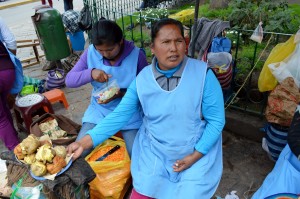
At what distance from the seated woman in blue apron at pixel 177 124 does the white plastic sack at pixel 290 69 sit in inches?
37.7

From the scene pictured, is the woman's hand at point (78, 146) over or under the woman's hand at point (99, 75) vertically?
under

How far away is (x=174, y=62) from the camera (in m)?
1.85

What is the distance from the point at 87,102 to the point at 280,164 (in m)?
3.09

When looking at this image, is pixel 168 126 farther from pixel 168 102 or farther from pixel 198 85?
pixel 198 85

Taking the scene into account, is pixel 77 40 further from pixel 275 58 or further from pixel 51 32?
pixel 275 58

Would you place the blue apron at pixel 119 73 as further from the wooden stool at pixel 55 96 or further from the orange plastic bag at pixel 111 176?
the wooden stool at pixel 55 96

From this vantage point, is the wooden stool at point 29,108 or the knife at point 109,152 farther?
the wooden stool at point 29,108

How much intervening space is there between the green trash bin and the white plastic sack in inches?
138

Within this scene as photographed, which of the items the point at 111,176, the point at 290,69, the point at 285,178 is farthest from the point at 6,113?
the point at 290,69

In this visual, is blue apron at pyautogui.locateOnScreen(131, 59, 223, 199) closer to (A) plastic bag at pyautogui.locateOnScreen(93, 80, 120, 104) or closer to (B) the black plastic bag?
(A) plastic bag at pyautogui.locateOnScreen(93, 80, 120, 104)

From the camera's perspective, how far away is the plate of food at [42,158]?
5.56 feet

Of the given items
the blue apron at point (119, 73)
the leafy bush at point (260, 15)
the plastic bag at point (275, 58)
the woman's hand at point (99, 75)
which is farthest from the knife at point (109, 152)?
the leafy bush at point (260, 15)

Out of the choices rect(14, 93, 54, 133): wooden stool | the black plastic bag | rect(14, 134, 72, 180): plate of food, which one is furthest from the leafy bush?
rect(14, 134, 72, 180): plate of food

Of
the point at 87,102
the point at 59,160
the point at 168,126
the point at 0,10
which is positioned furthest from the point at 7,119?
the point at 0,10
